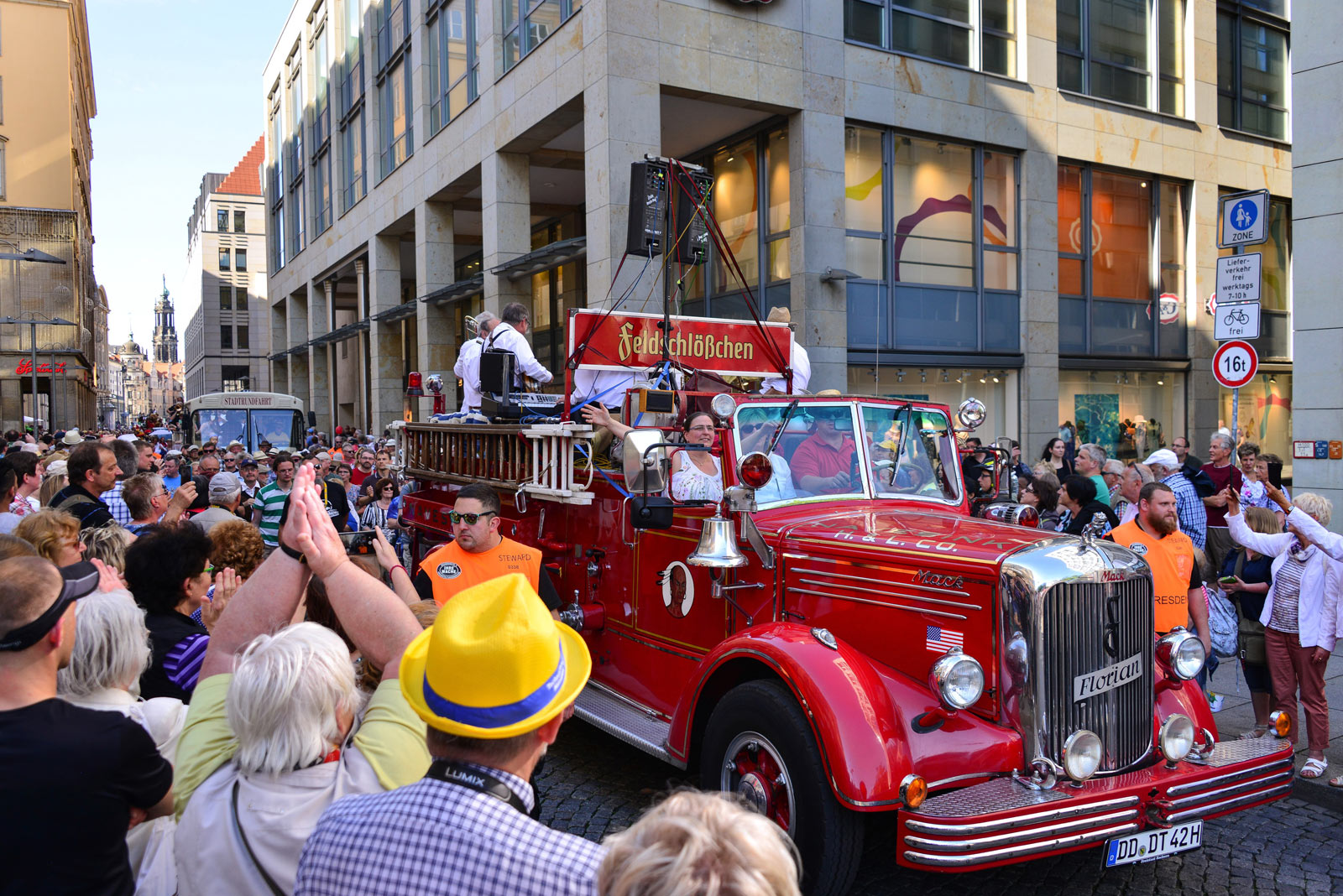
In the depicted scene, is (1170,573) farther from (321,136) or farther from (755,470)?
(321,136)

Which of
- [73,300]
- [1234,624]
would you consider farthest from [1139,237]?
[73,300]

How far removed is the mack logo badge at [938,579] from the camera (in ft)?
13.2

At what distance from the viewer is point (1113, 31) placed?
18.1 m

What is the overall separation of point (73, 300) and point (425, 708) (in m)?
47.6

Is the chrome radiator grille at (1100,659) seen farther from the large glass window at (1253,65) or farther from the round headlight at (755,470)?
the large glass window at (1253,65)

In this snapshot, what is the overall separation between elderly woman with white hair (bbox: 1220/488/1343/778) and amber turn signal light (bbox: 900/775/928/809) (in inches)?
125

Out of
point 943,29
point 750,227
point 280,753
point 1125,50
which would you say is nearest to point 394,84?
point 750,227

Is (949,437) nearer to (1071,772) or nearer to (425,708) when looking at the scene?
(1071,772)

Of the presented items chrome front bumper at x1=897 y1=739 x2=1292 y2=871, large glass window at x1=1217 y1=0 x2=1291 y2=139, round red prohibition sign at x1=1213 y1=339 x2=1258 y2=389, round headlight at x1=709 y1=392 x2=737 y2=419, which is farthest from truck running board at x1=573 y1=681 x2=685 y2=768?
large glass window at x1=1217 y1=0 x2=1291 y2=139

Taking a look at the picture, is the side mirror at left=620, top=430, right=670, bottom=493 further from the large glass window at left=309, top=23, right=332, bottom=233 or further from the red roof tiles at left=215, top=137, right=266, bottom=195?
the red roof tiles at left=215, top=137, right=266, bottom=195

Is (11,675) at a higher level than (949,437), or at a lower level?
lower

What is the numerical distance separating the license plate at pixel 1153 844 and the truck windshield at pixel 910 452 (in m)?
2.18

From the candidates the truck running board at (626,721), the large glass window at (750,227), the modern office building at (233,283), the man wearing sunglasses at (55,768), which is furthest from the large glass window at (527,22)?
the modern office building at (233,283)

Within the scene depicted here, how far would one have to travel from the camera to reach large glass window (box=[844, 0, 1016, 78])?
50.3 ft
